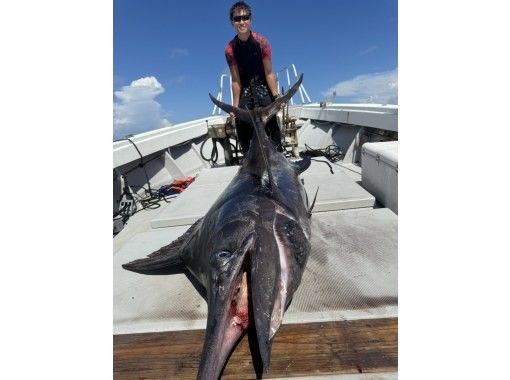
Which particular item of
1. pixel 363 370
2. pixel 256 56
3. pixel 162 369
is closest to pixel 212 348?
pixel 162 369

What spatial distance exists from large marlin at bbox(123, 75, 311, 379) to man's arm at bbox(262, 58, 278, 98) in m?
2.56

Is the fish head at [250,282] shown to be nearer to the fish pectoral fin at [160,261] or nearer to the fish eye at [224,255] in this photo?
the fish eye at [224,255]

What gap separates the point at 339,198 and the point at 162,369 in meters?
2.37

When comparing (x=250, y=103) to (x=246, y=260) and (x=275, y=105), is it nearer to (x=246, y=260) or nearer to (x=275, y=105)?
(x=275, y=105)

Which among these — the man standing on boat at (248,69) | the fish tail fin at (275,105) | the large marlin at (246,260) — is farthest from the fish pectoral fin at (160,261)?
the man standing on boat at (248,69)

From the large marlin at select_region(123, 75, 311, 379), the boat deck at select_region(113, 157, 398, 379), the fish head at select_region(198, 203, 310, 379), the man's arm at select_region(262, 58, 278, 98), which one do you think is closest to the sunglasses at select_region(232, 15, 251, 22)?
the man's arm at select_region(262, 58, 278, 98)

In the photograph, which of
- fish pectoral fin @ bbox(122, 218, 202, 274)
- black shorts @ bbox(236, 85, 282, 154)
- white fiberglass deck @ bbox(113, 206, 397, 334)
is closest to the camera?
white fiberglass deck @ bbox(113, 206, 397, 334)

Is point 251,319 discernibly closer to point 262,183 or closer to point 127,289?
point 262,183

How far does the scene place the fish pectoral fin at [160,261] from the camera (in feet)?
7.28

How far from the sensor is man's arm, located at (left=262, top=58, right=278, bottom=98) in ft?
A: 14.4

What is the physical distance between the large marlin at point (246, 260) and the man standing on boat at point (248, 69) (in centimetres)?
234

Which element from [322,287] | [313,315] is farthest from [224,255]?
[322,287]

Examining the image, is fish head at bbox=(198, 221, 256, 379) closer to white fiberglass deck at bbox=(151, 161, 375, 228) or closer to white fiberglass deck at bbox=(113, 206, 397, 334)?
white fiberglass deck at bbox=(113, 206, 397, 334)

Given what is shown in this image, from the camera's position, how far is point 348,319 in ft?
5.35
